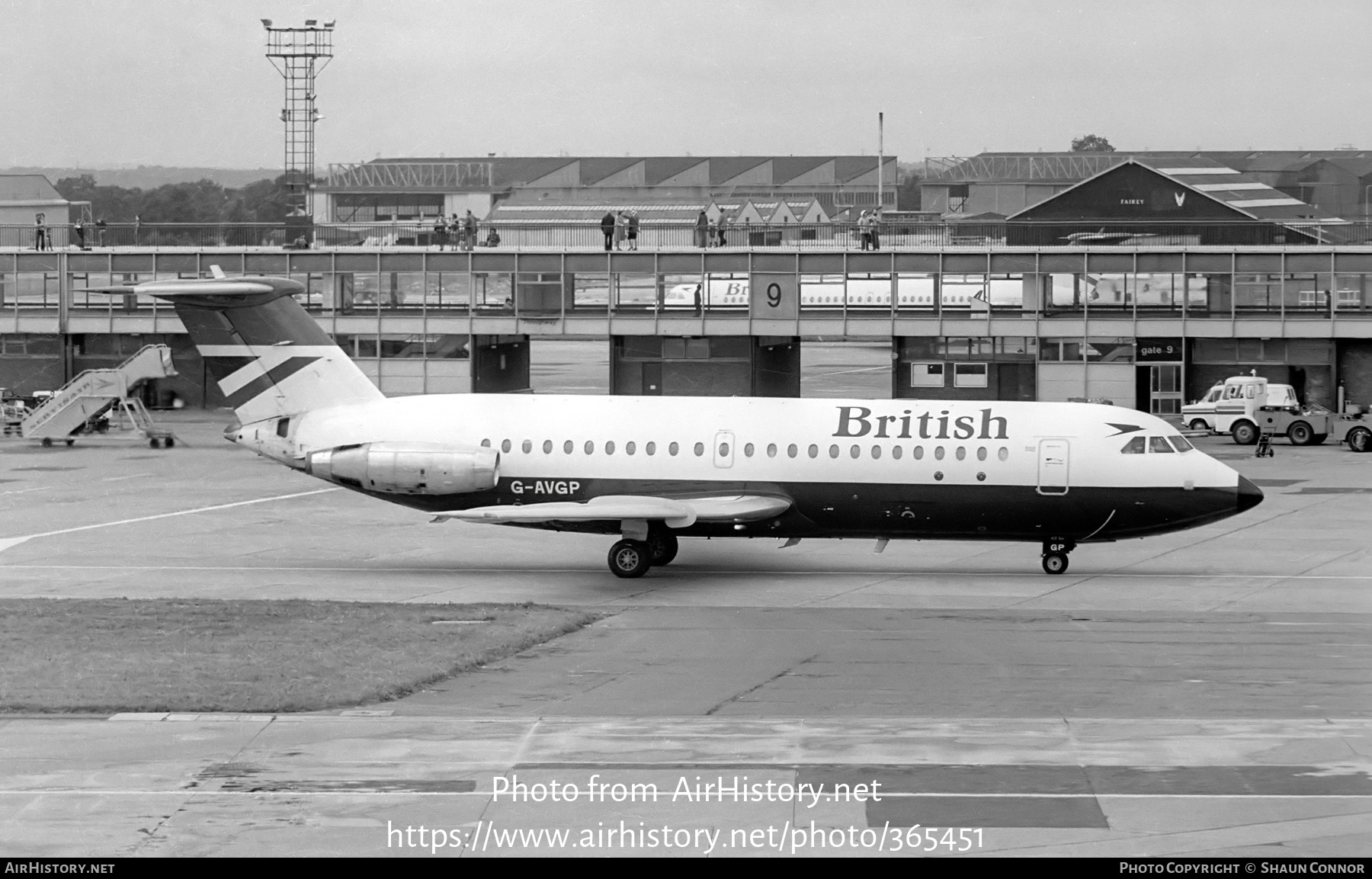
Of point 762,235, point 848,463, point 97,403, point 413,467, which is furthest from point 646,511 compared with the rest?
point 762,235

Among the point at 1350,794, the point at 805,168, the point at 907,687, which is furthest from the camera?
the point at 805,168

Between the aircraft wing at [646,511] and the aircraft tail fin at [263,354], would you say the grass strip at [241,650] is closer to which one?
the aircraft wing at [646,511]

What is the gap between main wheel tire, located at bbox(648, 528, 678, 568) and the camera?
109 ft

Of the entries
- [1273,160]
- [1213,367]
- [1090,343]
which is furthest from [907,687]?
[1273,160]

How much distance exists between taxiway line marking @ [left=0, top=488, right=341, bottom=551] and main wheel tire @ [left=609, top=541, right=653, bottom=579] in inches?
A: 558

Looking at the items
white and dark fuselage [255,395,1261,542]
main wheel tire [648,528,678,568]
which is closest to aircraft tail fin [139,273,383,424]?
white and dark fuselage [255,395,1261,542]

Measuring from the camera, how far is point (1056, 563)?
33656 mm

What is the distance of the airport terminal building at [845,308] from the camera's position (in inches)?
2517

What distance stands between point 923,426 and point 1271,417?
3214 cm

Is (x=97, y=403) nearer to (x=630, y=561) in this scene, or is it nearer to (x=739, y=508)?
(x=630, y=561)

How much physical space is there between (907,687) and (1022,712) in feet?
6.53

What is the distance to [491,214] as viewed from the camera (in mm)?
133125

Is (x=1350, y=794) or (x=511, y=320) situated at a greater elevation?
(x=511, y=320)

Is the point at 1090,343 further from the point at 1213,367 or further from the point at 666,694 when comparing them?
the point at 666,694
